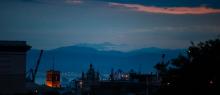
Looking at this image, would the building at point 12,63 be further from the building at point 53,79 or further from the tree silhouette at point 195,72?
the building at point 53,79

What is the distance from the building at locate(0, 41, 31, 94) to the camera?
66.4 metres

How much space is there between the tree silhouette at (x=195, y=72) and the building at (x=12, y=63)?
3385 cm

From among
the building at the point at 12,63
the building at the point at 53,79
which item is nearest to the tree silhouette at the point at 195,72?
the building at the point at 12,63

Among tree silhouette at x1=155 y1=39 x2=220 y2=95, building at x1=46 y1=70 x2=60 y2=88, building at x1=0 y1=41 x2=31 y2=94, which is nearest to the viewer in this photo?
tree silhouette at x1=155 y1=39 x2=220 y2=95

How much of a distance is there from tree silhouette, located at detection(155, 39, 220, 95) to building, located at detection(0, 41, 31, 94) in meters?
33.9

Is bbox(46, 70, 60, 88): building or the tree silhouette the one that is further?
bbox(46, 70, 60, 88): building

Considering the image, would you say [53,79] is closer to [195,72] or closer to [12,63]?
[12,63]

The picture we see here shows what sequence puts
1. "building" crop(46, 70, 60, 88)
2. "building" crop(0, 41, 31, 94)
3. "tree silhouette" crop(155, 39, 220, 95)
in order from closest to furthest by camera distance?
"tree silhouette" crop(155, 39, 220, 95)
"building" crop(0, 41, 31, 94)
"building" crop(46, 70, 60, 88)

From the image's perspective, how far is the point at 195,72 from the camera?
32.5m

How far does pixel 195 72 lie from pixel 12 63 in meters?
38.3

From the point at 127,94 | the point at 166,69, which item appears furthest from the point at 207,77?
the point at 127,94

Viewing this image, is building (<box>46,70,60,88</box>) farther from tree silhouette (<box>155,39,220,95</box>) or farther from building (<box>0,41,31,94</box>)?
tree silhouette (<box>155,39,220,95</box>)

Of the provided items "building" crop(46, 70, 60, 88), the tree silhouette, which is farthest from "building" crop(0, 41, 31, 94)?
"building" crop(46, 70, 60, 88)

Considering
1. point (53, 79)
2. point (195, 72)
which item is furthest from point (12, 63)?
point (53, 79)
